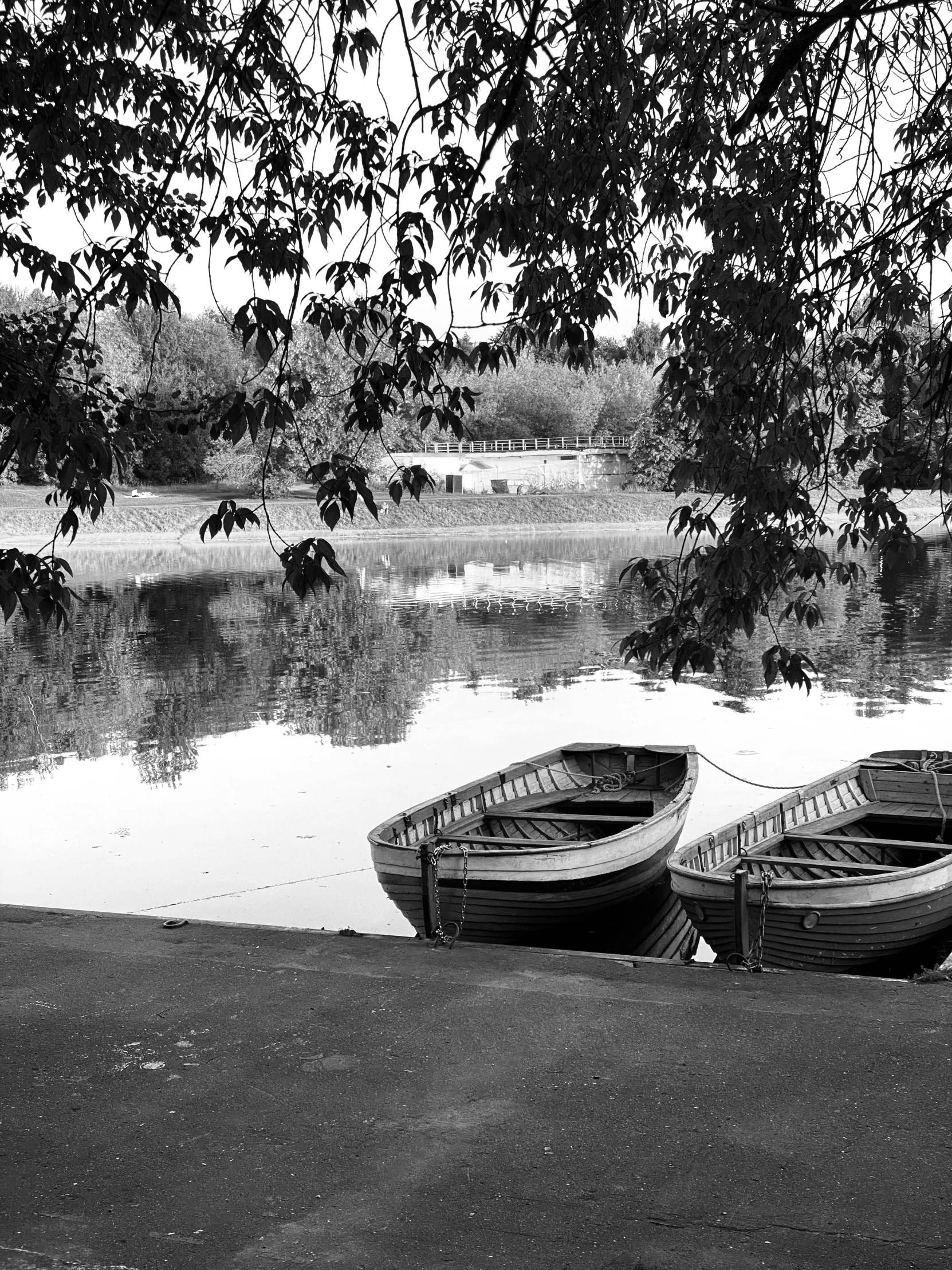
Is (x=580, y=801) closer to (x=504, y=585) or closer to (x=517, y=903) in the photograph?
(x=517, y=903)

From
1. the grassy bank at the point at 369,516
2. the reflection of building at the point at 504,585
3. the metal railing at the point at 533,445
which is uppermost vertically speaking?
the metal railing at the point at 533,445

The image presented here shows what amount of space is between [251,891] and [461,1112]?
216 inches

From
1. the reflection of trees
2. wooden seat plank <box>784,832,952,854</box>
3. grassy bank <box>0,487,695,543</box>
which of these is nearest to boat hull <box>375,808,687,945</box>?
wooden seat plank <box>784,832,952,854</box>

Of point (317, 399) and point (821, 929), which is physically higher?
point (317, 399)

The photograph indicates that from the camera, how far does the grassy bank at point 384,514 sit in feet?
193

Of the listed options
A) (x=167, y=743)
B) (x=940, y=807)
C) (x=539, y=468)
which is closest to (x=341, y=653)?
(x=167, y=743)

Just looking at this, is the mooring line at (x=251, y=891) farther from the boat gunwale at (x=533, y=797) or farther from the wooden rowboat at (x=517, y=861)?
the wooden rowboat at (x=517, y=861)

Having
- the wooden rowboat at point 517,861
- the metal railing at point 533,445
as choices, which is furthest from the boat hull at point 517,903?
the metal railing at point 533,445

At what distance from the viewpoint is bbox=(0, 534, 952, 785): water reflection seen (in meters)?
18.1

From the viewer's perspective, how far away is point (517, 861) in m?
8.62

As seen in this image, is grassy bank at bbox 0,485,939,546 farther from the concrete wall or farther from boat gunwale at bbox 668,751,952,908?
boat gunwale at bbox 668,751,952,908

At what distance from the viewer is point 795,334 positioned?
6.68 meters

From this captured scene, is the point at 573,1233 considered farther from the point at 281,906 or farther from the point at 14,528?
the point at 14,528

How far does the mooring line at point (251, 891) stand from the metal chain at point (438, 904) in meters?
2.46
